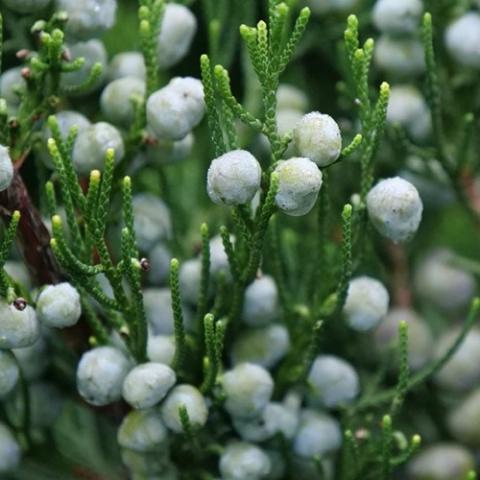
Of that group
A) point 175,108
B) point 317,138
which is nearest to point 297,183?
point 317,138

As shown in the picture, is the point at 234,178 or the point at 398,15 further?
the point at 398,15

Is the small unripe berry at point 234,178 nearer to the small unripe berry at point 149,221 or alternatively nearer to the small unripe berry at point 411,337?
the small unripe berry at point 149,221

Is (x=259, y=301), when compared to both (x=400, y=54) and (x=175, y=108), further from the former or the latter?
(x=400, y=54)

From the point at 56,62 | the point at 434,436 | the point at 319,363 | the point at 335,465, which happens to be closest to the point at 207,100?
the point at 56,62

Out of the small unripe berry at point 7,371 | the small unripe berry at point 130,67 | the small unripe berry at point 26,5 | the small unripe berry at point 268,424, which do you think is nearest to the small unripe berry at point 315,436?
the small unripe berry at point 268,424

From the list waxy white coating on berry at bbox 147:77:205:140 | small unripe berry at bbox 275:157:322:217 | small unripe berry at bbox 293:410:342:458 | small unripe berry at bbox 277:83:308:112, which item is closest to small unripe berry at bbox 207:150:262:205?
small unripe berry at bbox 275:157:322:217

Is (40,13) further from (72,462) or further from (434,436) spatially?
(434,436)
